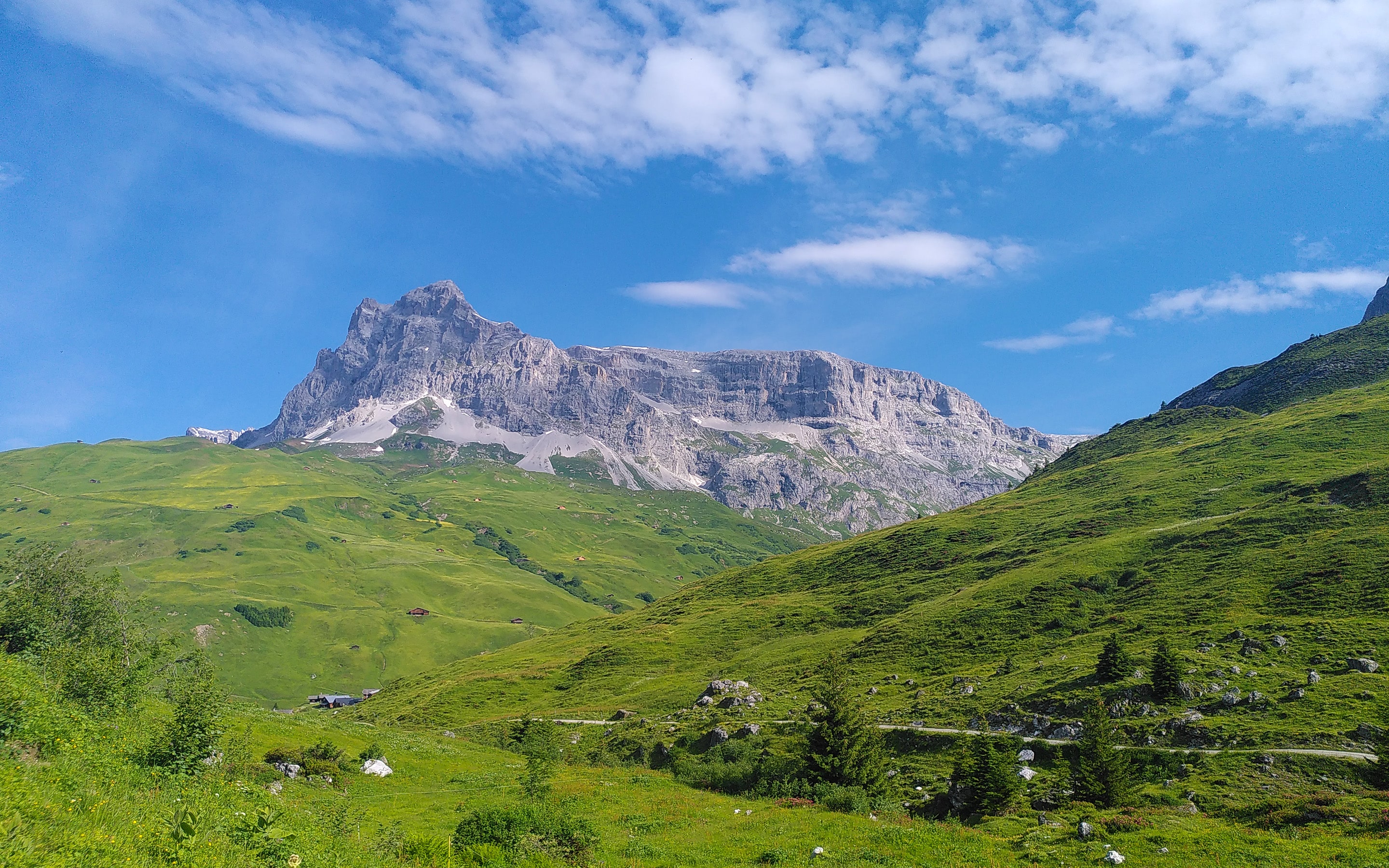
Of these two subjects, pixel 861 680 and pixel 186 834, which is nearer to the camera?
pixel 186 834

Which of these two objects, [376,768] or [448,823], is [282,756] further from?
[448,823]

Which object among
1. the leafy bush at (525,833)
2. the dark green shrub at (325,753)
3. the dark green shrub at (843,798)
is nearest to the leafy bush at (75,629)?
the dark green shrub at (325,753)

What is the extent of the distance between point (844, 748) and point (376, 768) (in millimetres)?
34543

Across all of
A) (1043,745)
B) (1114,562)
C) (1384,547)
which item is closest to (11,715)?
(1043,745)

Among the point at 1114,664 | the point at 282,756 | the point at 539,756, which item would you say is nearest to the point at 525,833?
the point at 539,756

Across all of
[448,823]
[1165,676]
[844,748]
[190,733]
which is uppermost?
[190,733]

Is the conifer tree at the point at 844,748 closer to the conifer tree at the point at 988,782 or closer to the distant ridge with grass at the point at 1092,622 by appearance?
the conifer tree at the point at 988,782

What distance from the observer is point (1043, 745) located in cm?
4972

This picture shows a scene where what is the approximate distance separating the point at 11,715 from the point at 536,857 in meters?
16.9

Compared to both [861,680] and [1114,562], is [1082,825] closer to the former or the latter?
[861,680]

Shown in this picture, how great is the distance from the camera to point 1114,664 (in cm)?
5972

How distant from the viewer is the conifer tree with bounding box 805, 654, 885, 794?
43719mm

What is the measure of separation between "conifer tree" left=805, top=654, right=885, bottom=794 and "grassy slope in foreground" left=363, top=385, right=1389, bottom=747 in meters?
20.7

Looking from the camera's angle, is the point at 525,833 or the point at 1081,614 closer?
the point at 525,833
